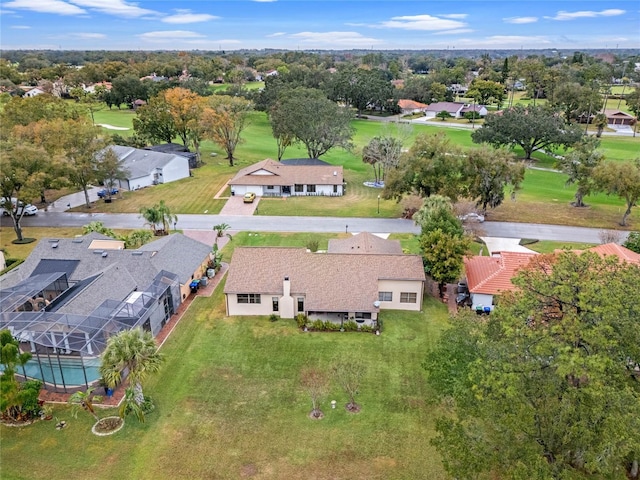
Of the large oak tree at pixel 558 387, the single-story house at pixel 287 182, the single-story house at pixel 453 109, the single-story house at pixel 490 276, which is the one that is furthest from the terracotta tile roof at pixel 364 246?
the single-story house at pixel 453 109

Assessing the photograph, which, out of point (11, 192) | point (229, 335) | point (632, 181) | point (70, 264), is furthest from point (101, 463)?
point (632, 181)

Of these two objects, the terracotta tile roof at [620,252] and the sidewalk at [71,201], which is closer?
the terracotta tile roof at [620,252]

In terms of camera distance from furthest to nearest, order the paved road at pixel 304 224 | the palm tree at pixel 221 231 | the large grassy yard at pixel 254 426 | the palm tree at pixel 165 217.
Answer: the paved road at pixel 304 224
the palm tree at pixel 221 231
the palm tree at pixel 165 217
the large grassy yard at pixel 254 426

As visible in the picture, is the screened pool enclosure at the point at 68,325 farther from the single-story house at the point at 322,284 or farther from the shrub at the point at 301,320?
the shrub at the point at 301,320

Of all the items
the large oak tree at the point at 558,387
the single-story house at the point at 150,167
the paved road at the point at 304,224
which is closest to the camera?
the large oak tree at the point at 558,387

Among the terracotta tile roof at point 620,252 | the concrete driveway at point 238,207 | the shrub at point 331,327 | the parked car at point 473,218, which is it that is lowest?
the shrub at point 331,327

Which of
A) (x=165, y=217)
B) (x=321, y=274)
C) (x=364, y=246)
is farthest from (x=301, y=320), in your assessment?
(x=165, y=217)

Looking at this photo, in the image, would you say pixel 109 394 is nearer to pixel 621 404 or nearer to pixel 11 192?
pixel 621 404

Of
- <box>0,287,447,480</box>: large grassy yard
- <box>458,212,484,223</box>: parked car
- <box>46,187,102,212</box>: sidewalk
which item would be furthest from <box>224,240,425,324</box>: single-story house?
<box>46,187,102,212</box>: sidewalk

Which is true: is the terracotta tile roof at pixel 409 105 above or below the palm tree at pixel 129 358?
above
